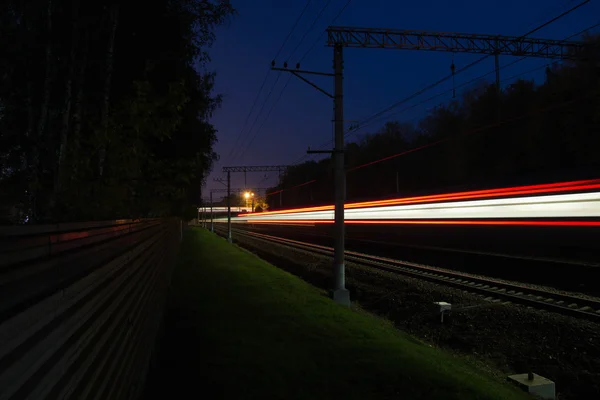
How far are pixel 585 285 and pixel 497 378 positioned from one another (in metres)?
8.13

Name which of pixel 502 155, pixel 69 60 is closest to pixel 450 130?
pixel 502 155

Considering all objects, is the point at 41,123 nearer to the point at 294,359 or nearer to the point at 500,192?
the point at 294,359

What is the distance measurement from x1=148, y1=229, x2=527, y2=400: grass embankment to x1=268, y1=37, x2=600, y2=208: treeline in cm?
482

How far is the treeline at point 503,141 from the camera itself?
23.1 meters

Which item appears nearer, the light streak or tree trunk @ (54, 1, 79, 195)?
tree trunk @ (54, 1, 79, 195)

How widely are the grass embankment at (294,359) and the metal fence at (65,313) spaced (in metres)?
1.84

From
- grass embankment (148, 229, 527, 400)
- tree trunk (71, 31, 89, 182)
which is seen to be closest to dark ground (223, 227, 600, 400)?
grass embankment (148, 229, 527, 400)

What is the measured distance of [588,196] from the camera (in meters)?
14.2

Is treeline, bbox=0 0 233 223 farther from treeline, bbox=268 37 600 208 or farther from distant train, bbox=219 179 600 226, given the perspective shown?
distant train, bbox=219 179 600 226

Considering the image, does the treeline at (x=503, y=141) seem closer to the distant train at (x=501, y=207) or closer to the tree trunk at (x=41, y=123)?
the distant train at (x=501, y=207)

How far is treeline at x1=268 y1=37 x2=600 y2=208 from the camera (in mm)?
23078

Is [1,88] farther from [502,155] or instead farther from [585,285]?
[502,155]

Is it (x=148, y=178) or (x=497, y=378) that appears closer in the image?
(x=497, y=378)

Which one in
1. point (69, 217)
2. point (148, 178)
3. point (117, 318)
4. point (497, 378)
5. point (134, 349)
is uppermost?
point (148, 178)
